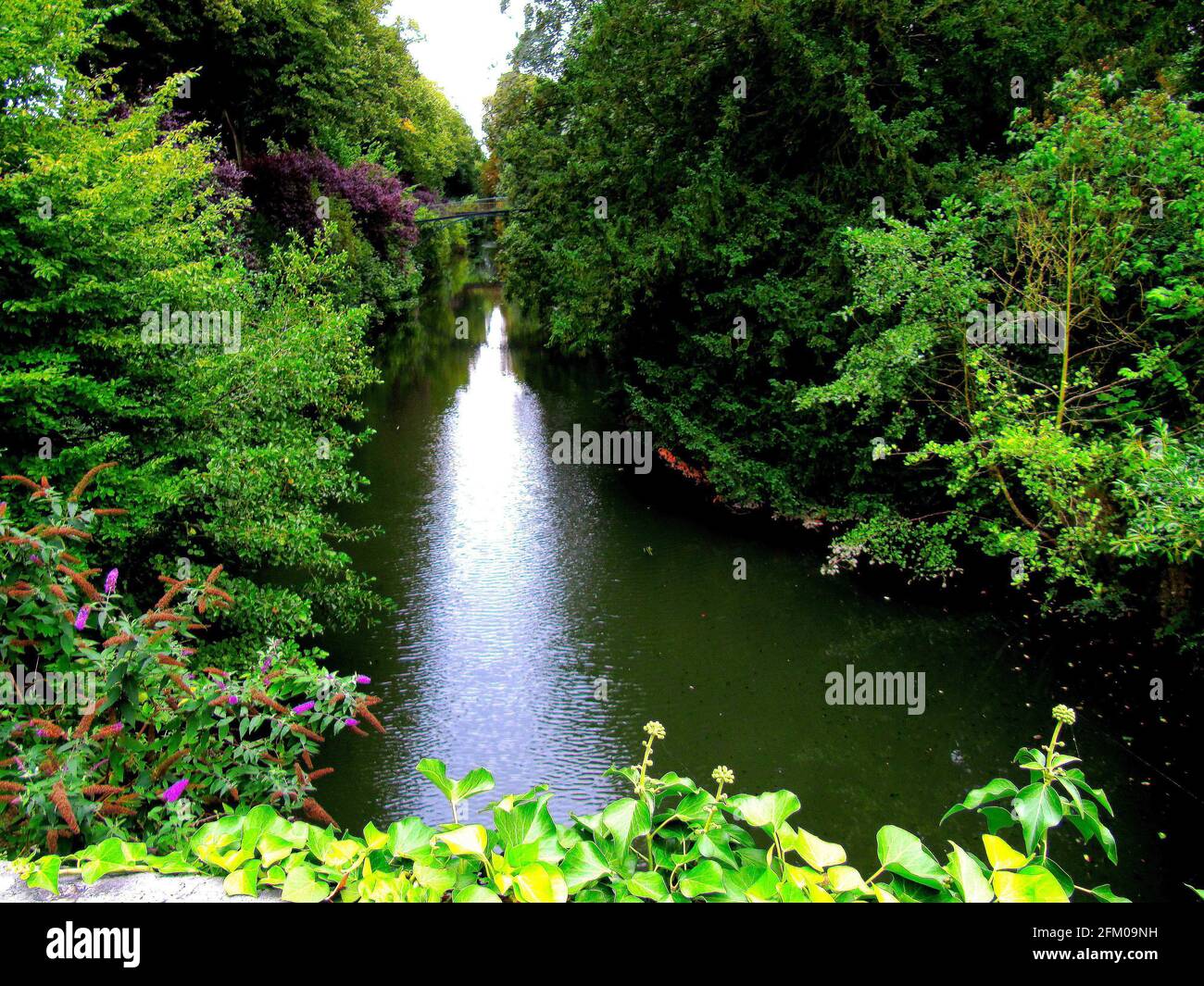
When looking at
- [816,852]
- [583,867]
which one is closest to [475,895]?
[583,867]

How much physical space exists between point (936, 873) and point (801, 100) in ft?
39.4

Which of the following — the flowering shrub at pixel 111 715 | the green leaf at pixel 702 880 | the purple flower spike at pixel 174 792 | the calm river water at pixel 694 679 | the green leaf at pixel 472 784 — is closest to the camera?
the green leaf at pixel 702 880

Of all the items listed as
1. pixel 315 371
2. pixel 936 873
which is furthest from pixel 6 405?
pixel 936 873

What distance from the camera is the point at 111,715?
2973mm

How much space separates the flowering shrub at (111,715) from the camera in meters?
2.40

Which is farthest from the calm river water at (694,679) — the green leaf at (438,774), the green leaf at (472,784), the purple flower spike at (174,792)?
the green leaf at (438,774)

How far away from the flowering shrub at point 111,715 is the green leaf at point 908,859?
6.69ft

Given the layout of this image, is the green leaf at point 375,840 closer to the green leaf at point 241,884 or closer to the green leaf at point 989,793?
the green leaf at point 241,884

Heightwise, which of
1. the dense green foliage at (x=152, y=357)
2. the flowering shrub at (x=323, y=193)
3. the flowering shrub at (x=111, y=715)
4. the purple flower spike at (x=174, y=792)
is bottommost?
the purple flower spike at (x=174, y=792)

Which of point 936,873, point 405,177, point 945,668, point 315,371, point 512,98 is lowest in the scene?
point 945,668

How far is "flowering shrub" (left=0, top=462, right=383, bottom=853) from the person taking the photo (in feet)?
7.89

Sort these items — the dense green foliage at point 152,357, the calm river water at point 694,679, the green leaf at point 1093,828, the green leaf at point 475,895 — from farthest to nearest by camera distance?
the calm river water at point 694,679 < the dense green foliage at point 152,357 < the green leaf at point 1093,828 < the green leaf at point 475,895

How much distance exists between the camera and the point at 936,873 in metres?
1.64
